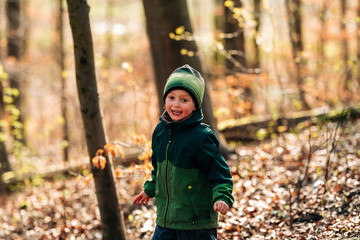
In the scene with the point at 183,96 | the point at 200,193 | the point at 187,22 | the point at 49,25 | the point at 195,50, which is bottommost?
the point at 200,193

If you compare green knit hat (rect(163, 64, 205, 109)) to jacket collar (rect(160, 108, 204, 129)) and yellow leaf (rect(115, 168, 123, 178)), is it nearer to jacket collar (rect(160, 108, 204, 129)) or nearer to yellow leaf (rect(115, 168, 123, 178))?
jacket collar (rect(160, 108, 204, 129))

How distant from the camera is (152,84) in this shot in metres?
13.9

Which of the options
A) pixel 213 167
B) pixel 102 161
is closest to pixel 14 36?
pixel 102 161

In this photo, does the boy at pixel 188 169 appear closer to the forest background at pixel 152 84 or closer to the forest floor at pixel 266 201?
the forest background at pixel 152 84

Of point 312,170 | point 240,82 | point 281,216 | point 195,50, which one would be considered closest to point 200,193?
point 281,216

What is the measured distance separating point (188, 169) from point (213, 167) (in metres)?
0.20

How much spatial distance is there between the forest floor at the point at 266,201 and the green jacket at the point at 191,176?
133 centimetres

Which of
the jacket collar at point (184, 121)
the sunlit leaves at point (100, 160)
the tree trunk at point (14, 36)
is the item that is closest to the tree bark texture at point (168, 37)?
the sunlit leaves at point (100, 160)

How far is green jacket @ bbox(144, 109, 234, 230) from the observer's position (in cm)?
284

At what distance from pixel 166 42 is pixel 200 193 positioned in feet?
12.8

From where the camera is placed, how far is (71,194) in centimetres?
680

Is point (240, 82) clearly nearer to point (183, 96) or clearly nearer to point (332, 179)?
point (332, 179)

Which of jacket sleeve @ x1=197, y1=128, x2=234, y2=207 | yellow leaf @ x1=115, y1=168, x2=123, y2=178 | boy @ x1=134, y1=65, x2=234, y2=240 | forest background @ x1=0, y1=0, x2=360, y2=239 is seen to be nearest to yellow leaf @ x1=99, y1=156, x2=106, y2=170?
forest background @ x1=0, y1=0, x2=360, y2=239

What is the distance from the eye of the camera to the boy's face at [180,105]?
114 inches
